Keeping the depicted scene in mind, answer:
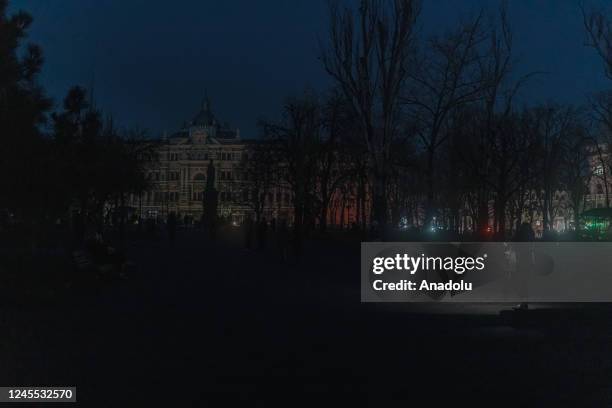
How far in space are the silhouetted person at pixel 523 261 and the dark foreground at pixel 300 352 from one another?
1673 millimetres

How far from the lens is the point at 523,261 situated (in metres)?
19.5

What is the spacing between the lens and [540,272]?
2133 cm

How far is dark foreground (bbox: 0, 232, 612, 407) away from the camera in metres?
8.35

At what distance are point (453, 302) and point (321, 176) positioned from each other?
49932 millimetres

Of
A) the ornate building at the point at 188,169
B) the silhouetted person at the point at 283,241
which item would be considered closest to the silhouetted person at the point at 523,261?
the silhouetted person at the point at 283,241

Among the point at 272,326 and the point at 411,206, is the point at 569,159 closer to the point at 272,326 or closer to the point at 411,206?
the point at 411,206

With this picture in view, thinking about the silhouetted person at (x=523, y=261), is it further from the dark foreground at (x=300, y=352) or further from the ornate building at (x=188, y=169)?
the ornate building at (x=188, y=169)

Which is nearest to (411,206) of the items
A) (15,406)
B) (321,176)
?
(321,176)

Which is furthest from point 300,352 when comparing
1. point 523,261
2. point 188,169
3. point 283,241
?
point 188,169

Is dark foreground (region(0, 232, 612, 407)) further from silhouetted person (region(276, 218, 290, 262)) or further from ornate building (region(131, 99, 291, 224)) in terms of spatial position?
ornate building (region(131, 99, 291, 224))

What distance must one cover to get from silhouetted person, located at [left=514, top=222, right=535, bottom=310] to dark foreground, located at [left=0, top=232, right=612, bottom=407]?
1673mm

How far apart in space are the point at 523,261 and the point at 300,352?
9.90 m

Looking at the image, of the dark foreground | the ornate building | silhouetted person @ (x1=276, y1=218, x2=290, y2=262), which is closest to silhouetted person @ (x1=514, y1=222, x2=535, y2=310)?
the dark foreground

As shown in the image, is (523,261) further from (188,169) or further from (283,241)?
(188,169)
